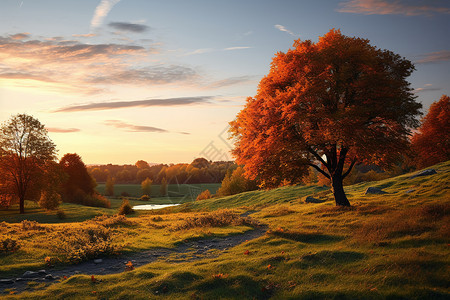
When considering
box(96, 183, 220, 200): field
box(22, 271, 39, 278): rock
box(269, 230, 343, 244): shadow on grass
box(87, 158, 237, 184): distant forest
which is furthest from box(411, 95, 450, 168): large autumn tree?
box(96, 183, 220, 200): field

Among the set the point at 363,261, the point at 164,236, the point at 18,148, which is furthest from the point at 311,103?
the point at 18,148

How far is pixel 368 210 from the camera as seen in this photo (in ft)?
78.4

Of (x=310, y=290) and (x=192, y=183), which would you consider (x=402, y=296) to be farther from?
(x=192, y=183)

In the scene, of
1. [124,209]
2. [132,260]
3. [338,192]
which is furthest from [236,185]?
[132,260]

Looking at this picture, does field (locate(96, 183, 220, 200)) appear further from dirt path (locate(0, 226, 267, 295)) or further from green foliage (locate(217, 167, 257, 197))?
dirt path (locate(0, 226, 267, 295))

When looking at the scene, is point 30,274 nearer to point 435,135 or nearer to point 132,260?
point 132,260

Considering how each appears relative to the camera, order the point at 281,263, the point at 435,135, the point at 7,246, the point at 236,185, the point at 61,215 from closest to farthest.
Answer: the point at 281,263 → the point at 7,246 → the point at 61,215 → the point at 435,135 → the point at 236,185

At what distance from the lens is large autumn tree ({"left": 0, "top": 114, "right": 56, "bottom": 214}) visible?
157 feet

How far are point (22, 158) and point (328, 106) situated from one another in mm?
49879

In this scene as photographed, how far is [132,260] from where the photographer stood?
16422 mm

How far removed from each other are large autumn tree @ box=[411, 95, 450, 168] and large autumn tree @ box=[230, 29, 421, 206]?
39.8 m

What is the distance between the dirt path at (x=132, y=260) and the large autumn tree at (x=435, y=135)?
52380mm

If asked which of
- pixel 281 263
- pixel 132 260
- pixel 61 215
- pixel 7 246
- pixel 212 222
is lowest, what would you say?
pixel 61 215

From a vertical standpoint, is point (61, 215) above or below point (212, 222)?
below
